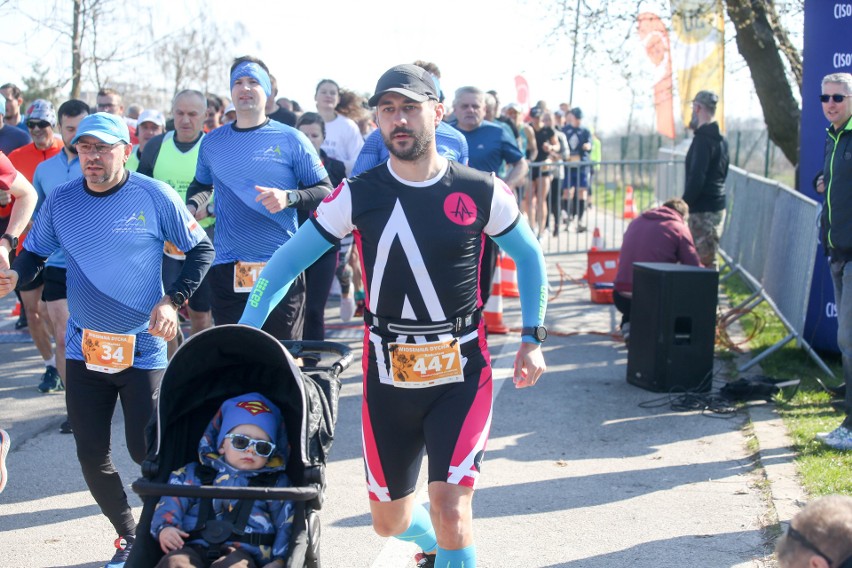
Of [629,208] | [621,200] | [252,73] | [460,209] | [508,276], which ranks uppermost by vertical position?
[252,73]

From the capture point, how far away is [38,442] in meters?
7.03

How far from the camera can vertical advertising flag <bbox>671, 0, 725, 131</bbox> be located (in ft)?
44.0

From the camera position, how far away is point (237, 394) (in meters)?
4.16

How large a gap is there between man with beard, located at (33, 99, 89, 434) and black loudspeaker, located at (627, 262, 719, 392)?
4.45m

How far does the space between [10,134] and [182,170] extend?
3335 mm

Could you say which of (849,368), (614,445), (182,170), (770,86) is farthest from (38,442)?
(770,86)

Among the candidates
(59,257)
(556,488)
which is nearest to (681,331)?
(556,488)

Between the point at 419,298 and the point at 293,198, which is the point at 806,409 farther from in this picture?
the point at 419,298

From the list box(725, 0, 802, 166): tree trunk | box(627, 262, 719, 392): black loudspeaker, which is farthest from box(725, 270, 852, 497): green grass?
box(725, 0, 802, 166): tree trunk

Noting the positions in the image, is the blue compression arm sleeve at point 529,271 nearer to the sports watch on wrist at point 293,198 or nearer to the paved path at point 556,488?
the paved path at point 556,488

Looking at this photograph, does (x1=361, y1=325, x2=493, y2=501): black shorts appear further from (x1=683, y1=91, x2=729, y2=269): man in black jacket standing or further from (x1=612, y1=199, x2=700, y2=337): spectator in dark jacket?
(x1=683, y1=91, x2=729, y2=269): man in black jacket standing

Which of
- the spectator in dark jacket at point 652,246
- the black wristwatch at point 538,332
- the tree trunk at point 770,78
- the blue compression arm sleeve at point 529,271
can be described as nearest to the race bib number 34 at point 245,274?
the blue compression arm sleeve at point 529,271

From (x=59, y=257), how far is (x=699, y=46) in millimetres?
9917

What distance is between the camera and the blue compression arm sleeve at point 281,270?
405cm
